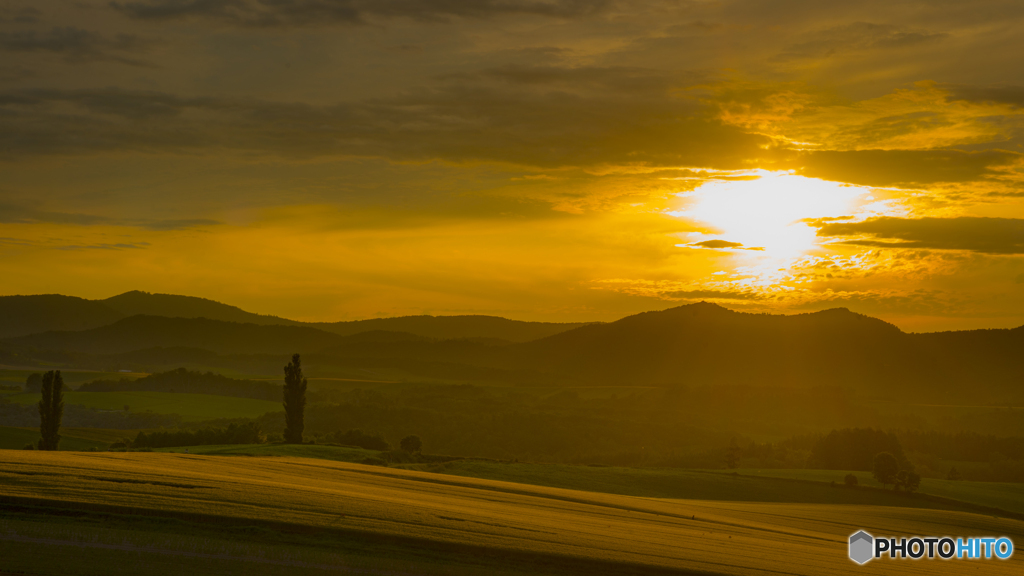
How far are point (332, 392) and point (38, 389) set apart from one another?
196 ft

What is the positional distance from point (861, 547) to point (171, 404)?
439ft

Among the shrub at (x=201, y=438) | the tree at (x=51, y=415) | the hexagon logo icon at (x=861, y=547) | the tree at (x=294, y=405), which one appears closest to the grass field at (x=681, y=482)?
the tree at (x=294, y=405)

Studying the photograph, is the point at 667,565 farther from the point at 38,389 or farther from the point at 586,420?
the point at 38,389

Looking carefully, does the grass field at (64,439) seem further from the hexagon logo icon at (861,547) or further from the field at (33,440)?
the hexagon logo icon at (861,547)

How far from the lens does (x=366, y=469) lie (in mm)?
42969

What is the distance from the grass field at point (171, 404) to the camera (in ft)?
439

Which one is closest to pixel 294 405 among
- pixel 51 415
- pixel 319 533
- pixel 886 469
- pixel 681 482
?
pixel 51 415

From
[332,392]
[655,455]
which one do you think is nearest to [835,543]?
[655,455]

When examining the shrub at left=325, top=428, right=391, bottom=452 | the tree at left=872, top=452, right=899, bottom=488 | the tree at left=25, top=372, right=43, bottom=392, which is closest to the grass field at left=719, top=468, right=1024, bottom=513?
the tree at left=872, top=452, right=899, bottom=488

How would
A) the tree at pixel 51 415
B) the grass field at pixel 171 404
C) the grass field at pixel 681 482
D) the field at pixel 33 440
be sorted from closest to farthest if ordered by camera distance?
the grass field at pixel 681 482
the tree at pixel 51 415
the field at pixel 33 440
the grass field at pixel 171 404

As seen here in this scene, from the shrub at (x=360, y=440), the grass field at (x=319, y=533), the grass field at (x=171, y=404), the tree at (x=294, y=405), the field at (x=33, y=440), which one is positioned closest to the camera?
the grass field at (x=319, y=533)

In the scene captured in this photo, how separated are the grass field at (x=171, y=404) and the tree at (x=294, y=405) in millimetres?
58164

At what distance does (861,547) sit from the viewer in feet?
109

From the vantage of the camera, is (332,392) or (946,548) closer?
(946,548)
